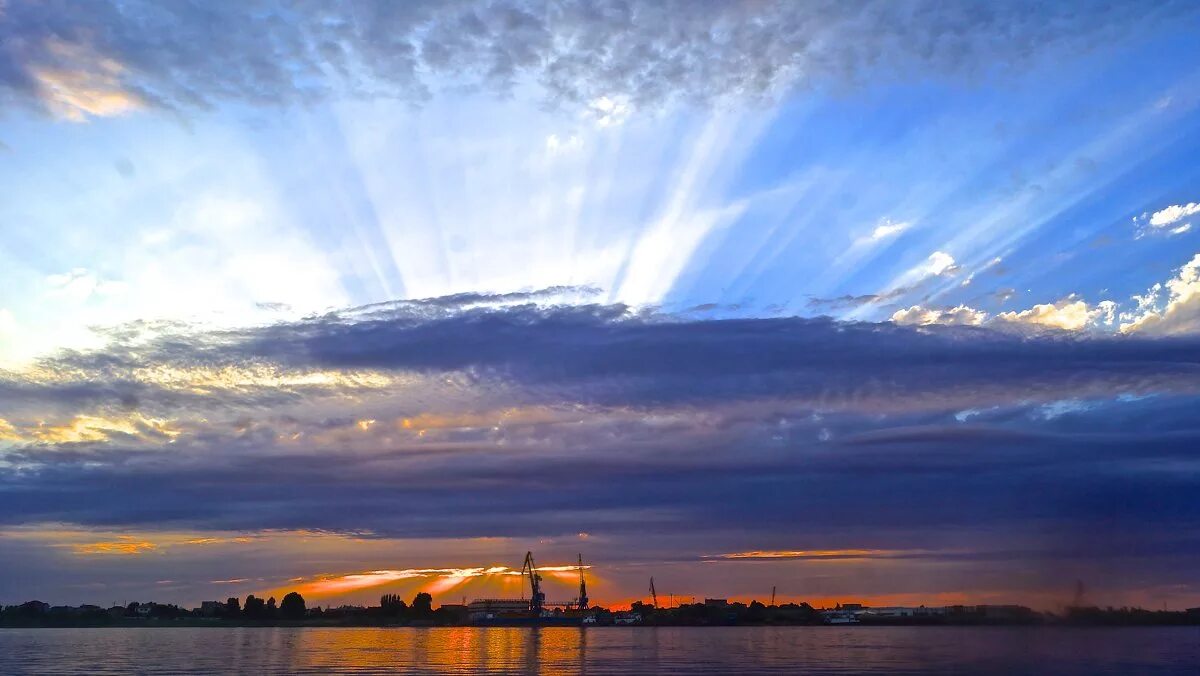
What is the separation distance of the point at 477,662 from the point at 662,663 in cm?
2438

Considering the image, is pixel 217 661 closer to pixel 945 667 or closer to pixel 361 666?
pixel 361 666

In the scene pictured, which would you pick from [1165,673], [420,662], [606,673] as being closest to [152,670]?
[420,662]

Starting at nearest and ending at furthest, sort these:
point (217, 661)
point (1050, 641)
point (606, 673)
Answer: point (606, 673)
point (217, 661)
point (1050, 641)

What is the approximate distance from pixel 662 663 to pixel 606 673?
20.9 m

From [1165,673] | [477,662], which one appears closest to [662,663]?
[477,662]

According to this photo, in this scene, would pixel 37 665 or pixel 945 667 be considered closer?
pixel 945 667

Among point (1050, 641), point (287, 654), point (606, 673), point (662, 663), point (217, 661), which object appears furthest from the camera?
point (1050, 641)

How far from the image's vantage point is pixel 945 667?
337ft

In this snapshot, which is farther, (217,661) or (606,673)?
(217,661)

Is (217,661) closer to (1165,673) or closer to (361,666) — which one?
(361,666)

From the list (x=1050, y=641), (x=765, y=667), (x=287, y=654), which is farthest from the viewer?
(x=1050, y=641)

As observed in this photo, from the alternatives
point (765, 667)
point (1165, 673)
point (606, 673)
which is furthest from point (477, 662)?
point (1165, 673)

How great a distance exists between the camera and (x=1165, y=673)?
99188 mm

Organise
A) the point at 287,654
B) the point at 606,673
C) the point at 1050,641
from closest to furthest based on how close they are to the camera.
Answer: the point at 606,673 → the point at 287,654 → the point at 1050,641
